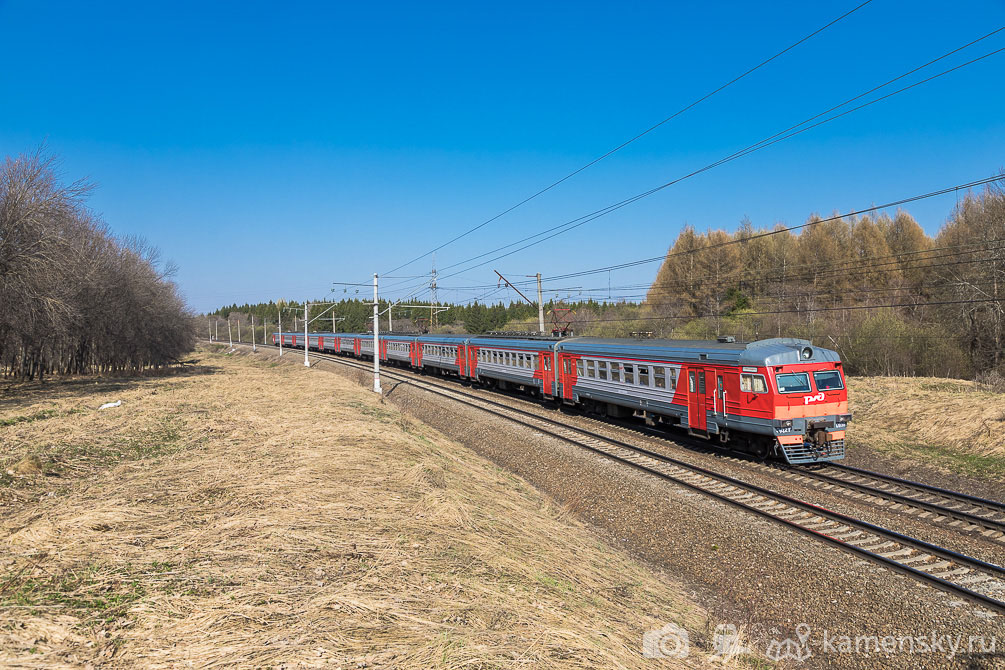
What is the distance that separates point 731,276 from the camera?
158 feet

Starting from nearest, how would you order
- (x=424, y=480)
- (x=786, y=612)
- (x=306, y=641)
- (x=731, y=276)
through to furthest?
(x=306, y=641)
(x=786, y=612)
(x=424, y=480)
(x=731, y=276)

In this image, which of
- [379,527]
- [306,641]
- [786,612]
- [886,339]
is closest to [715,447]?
[786,612]

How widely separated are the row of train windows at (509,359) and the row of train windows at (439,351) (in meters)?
4.18

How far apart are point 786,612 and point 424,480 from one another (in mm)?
6167

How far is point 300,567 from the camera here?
6.00 metres

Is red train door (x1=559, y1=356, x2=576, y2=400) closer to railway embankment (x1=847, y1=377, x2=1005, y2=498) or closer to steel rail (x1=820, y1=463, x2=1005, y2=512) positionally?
railway embankment (x1=847, y1=377, x2=1005, y2=498)

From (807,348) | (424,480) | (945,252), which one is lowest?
(424,480)

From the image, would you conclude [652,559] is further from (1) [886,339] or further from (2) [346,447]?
(1) [886,339]

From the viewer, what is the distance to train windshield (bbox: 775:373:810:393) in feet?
44.3

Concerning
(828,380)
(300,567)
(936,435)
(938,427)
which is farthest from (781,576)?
(938,427)

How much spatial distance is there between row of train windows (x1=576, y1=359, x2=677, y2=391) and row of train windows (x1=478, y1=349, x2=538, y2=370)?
167 inches

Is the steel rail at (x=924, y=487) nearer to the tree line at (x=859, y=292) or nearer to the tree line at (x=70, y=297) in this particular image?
the tree line at (x=859, y=292)

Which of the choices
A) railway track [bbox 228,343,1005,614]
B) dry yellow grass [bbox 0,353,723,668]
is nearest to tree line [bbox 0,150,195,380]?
dry yellow grass [bbox 0,353,723,668]

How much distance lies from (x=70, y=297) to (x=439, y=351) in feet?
68.1
